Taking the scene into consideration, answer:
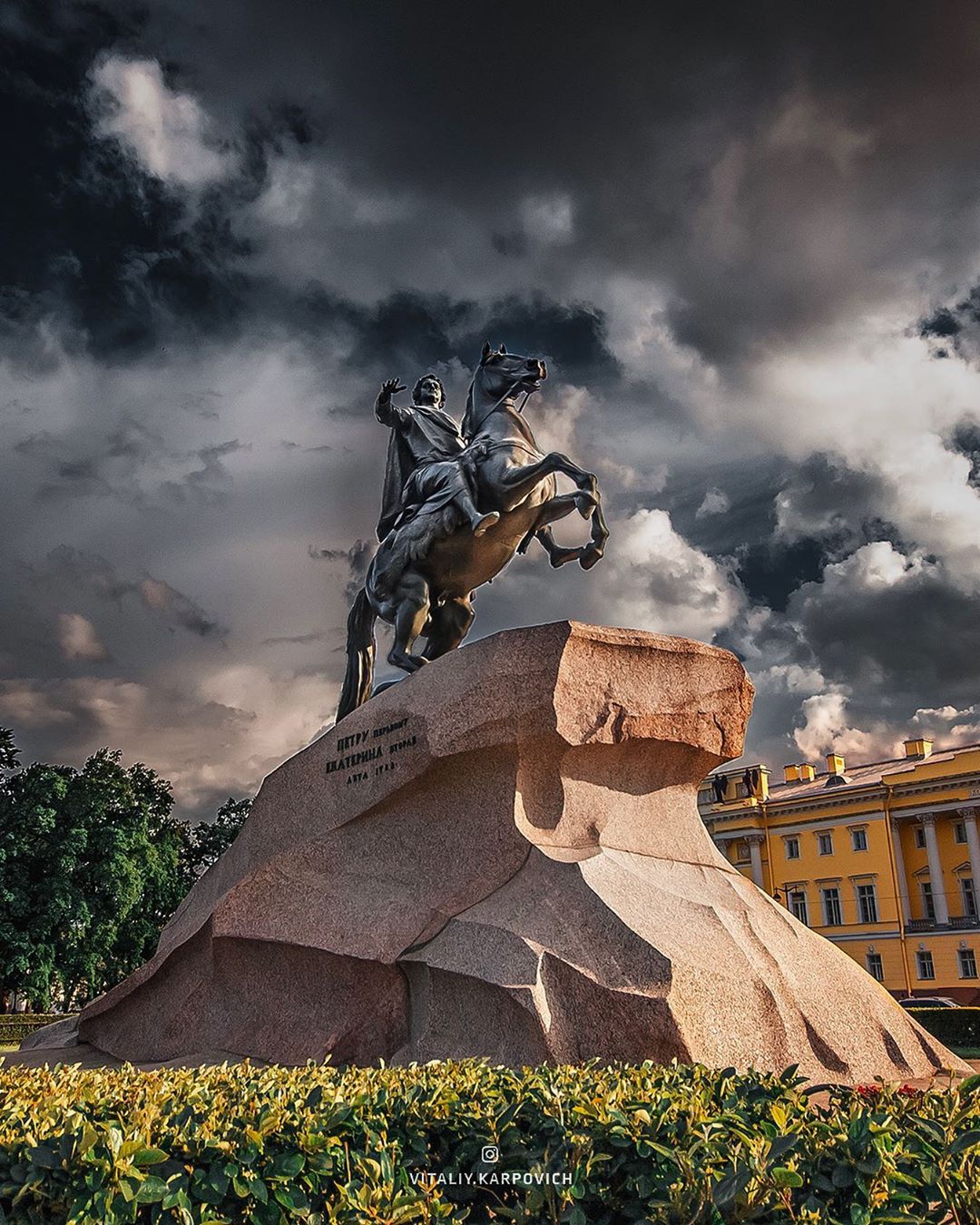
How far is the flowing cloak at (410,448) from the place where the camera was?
12000 mm

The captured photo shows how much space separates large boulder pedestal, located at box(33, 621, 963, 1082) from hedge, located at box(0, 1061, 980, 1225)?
3.00 metres

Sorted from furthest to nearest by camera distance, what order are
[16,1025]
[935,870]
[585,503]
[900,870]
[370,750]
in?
[900,870], [935,870], [16,1025], [585,503], [370,750]

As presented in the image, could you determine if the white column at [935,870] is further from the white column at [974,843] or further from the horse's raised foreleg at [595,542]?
the horse's raised foreleg at [595,542]

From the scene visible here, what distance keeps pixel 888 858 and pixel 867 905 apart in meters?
2.61

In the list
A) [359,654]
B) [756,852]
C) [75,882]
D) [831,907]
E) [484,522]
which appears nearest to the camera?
[484,522]

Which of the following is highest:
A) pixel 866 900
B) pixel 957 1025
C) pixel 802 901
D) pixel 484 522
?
pixel 802 901

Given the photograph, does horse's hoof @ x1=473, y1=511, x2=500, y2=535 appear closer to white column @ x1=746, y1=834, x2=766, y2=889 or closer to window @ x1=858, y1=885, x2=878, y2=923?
window @ x1=858, y1=885, x2=878, y2=923

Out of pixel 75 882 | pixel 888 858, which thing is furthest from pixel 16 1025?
pixel 888 858

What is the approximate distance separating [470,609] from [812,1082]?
6051 millimetres

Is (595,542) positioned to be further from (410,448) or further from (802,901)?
(802,901)

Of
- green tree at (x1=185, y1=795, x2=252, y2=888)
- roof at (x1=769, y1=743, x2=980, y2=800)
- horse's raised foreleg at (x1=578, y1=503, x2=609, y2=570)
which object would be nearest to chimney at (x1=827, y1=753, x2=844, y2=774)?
roof at (x1=769, y1=743, x2=980, y2=800)

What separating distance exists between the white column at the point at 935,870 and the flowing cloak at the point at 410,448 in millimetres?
42576

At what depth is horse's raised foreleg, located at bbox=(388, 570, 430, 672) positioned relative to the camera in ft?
35.3

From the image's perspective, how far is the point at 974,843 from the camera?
1843 inches
